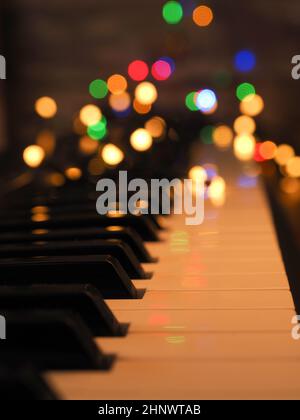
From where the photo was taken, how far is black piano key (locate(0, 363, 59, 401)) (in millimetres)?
545

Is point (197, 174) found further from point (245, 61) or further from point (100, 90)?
point (245, 61)

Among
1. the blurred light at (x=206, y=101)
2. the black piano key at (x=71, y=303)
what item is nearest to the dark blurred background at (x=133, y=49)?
the blurred light at (x=206, y=101)

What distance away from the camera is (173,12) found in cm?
421

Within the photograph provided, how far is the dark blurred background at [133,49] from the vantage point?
4277mm

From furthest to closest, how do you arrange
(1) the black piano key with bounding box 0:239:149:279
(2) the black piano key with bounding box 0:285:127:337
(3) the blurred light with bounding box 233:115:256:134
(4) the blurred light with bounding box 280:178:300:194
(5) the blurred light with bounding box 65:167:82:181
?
1. (3) the blurred light with bounding box 233:115:256:134
2. (4) the blurred light with bounding box 280:178:300:194
3. (5) the blurred light with bounding box 65:167:82:181
4. (1) the black piano key with bounding box 0:239:149:279
5. (2) the black piano key with bounding box 0:285:127:337

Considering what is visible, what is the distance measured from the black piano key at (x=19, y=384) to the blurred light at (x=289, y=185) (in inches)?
70.0

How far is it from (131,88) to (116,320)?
357cm

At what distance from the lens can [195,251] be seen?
1246mm

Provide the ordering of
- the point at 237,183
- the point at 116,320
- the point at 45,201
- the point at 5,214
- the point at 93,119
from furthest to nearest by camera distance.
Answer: the point at 93,119, the point at 237,183, the point at 45,201, the point at 5,214, the point at 116,320

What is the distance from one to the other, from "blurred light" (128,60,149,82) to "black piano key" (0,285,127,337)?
364 cm

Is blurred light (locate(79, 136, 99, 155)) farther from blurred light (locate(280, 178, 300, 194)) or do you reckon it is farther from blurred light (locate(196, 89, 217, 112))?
blurred light (locate(196, 89, 217, 112))

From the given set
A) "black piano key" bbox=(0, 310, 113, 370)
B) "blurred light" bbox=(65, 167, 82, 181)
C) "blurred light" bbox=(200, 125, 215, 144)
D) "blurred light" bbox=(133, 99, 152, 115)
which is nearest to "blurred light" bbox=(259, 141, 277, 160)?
"blurred light" bbox=(200, 125, 215, 144)
